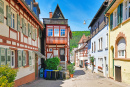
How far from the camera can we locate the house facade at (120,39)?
11039mm

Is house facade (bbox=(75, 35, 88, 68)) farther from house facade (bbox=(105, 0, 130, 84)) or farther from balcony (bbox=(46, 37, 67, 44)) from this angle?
house facade (bbox=(105, 0, 130, 84))

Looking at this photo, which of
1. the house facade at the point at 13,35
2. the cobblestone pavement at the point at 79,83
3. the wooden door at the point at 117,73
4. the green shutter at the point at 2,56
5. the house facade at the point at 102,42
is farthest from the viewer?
the house facade at the point at 102,42

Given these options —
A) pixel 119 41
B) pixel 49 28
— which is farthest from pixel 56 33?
pixel 119 41

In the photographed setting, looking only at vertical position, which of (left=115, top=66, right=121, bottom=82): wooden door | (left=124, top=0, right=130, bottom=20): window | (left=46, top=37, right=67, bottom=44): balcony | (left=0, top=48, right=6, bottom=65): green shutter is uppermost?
(left=124, top=0, right=130, bottom=20): window

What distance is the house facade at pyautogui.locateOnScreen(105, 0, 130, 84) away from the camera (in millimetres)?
11039

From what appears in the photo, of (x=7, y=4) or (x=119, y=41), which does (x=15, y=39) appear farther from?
(x=119, y=41)

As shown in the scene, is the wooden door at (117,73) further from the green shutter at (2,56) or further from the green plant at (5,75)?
the green plant at (5,75)

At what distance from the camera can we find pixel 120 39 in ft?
41.8

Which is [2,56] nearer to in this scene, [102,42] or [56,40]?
[56,40]

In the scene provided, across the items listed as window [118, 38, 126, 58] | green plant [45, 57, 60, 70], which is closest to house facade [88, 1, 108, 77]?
window [118, 38, 126, 58]

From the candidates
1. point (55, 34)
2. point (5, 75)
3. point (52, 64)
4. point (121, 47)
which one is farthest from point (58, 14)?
point (5, 75)

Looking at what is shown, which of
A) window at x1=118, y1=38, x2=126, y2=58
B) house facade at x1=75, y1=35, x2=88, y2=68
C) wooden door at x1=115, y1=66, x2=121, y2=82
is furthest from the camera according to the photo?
house facade at x1=75, y1=35, x2=88, y2=68

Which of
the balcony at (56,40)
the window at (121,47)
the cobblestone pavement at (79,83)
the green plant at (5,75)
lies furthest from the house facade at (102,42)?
the green plant at (5,75)

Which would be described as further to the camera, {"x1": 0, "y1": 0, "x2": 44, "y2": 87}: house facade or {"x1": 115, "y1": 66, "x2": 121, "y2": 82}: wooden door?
{"x1": 115, "y1": 66, "x2": 121, "y2": 82}: wooden door
